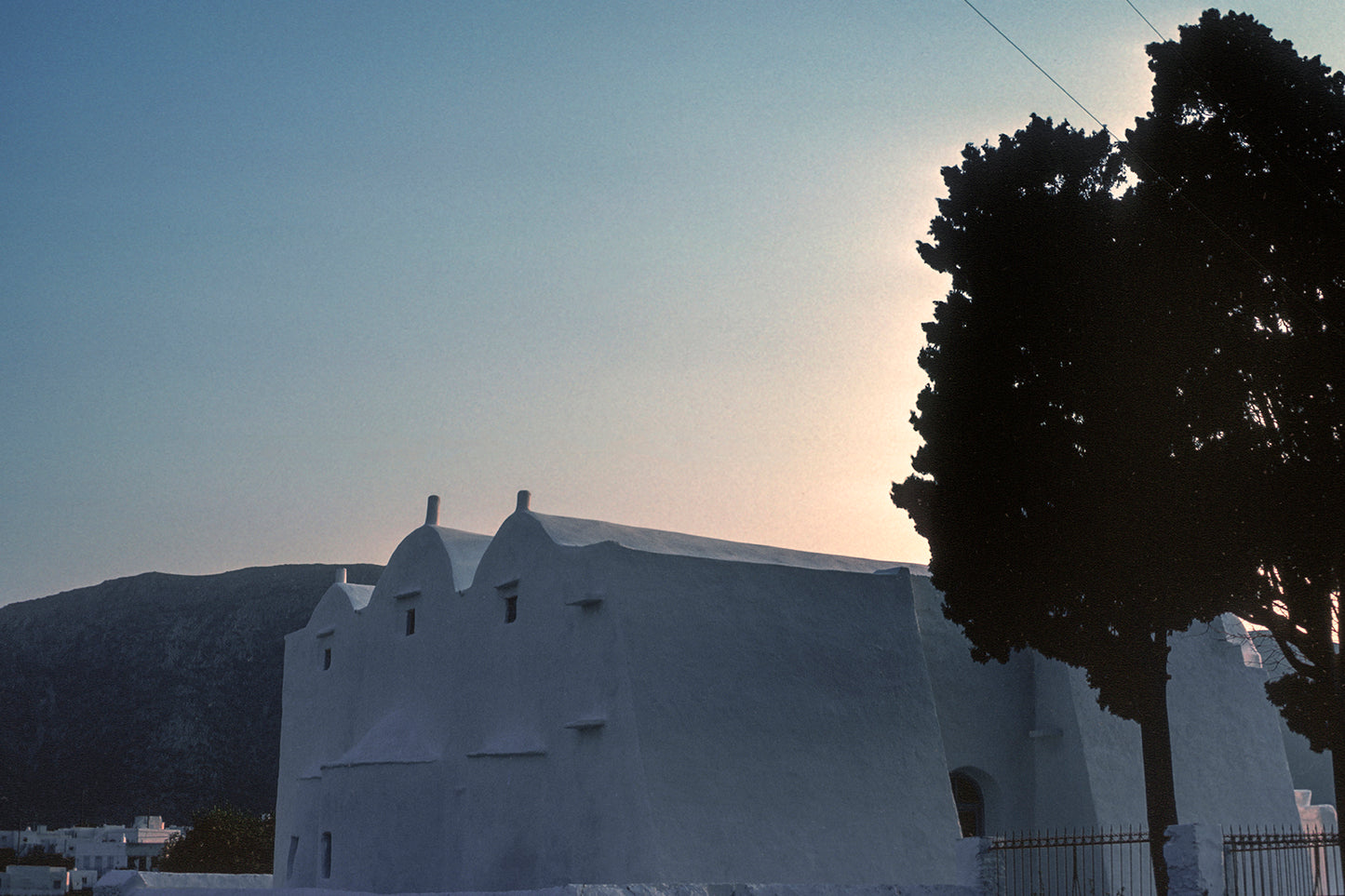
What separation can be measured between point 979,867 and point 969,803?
8.55 meters

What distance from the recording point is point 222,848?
53.9m

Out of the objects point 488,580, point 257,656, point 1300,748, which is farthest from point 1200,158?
point 257,656

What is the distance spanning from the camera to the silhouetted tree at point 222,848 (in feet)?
176

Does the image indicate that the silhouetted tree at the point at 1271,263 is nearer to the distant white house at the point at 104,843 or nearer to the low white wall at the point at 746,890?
the low white wall at the point at 746,890

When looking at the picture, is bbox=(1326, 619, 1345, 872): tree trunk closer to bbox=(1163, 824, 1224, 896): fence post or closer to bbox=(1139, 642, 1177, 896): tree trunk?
bbox=(1139, 642, 1177, 896): tree trunk

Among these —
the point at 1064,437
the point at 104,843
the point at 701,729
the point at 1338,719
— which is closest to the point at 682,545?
the point at 701,729

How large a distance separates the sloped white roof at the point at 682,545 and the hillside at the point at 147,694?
252 ft

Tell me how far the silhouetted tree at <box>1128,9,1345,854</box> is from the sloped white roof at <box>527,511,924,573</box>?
28.2 ft

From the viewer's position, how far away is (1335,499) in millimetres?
15711

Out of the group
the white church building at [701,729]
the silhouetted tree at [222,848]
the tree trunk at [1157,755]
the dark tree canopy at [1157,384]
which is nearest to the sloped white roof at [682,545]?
the white church building at [701,729]

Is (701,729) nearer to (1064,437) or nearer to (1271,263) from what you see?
(1064,437)

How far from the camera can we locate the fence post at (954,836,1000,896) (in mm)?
16028

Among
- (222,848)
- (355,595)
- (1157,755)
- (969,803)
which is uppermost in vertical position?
(355,595)

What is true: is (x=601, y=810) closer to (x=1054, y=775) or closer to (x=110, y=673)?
(x=1054, y=775)
